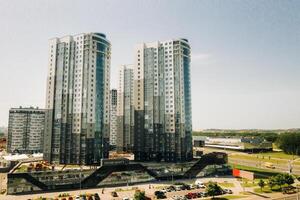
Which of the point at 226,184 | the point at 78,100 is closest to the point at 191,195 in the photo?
the point at 226,184

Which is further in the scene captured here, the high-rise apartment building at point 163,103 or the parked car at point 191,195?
the high-rise apartment building at point 163,103

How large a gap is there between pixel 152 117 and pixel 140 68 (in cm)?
2322

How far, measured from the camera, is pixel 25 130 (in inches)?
7156

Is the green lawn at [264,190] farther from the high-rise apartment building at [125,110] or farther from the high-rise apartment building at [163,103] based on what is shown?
the high-rise apartment building at [125,110]

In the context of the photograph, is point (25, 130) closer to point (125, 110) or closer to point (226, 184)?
point (125, 110)

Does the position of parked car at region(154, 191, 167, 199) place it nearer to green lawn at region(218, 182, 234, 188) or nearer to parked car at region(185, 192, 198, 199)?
parked car at region(185, 192, 198, 199)

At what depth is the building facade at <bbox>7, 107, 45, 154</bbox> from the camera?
17912 cm

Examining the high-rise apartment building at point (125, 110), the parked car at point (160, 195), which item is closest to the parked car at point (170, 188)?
the parked car at point (160, 195)

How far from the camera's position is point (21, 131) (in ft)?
593

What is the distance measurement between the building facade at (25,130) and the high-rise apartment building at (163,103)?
8599 centimetres

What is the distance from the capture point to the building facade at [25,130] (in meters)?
179

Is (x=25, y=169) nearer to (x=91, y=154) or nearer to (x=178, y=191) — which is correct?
(x=91, y=154)

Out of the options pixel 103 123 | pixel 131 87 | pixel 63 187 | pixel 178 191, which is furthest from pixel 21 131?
pixel 178 191

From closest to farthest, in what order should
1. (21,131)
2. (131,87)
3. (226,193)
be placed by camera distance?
(226,193)
(131,87)
(21,131)
